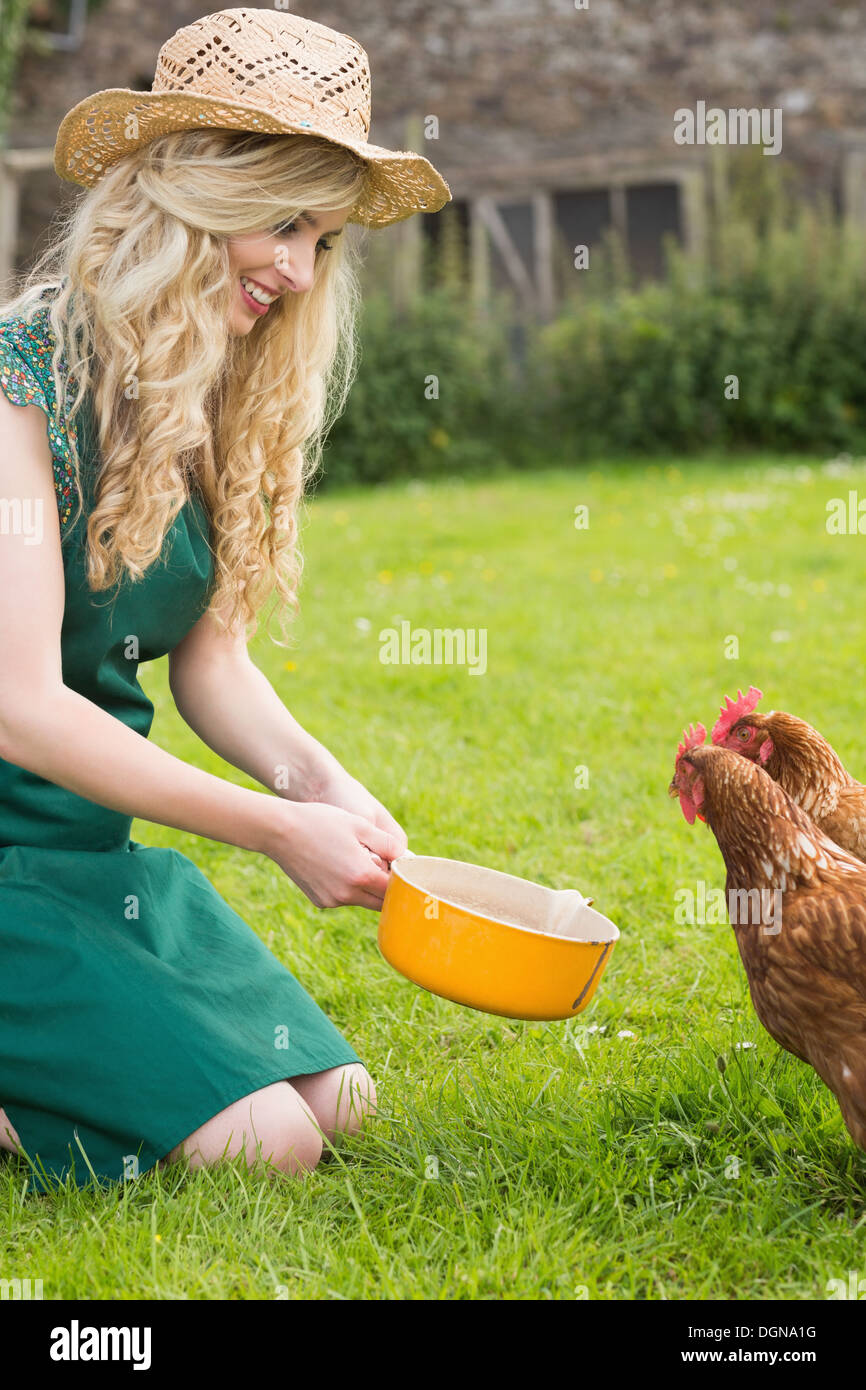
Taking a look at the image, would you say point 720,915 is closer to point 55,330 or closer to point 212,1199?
point 212,1199

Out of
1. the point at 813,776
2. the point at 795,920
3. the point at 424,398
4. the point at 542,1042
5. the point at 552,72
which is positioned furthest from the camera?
the point at 552,72

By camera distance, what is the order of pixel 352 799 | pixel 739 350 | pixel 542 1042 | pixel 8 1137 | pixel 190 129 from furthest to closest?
pixel 739 350
pixel 542 1042
pixel 352 799
pixel 8 1137
pixel 190 129

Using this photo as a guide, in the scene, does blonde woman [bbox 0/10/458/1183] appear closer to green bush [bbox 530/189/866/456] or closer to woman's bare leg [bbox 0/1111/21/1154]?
woman's bare leg [bbox 0/1111/21/1154]

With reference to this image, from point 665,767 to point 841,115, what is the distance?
10099 millimetres

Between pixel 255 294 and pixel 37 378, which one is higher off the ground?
pixel 255 294

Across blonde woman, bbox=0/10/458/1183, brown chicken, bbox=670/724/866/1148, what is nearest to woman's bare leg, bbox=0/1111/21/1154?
blonde woman, bbox=0/10/458/1183

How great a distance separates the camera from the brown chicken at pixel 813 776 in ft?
8.22

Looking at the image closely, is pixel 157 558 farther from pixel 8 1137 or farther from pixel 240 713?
pixel 8 1137

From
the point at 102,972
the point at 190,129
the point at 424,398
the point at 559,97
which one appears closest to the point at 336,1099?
the point at 102,972

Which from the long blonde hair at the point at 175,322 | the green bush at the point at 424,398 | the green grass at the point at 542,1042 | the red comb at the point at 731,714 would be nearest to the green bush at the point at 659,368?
the green bush at the point at 424,398

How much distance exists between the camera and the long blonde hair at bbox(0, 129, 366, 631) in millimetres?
2066

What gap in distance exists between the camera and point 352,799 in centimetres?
242

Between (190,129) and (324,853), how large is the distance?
1182 mm
